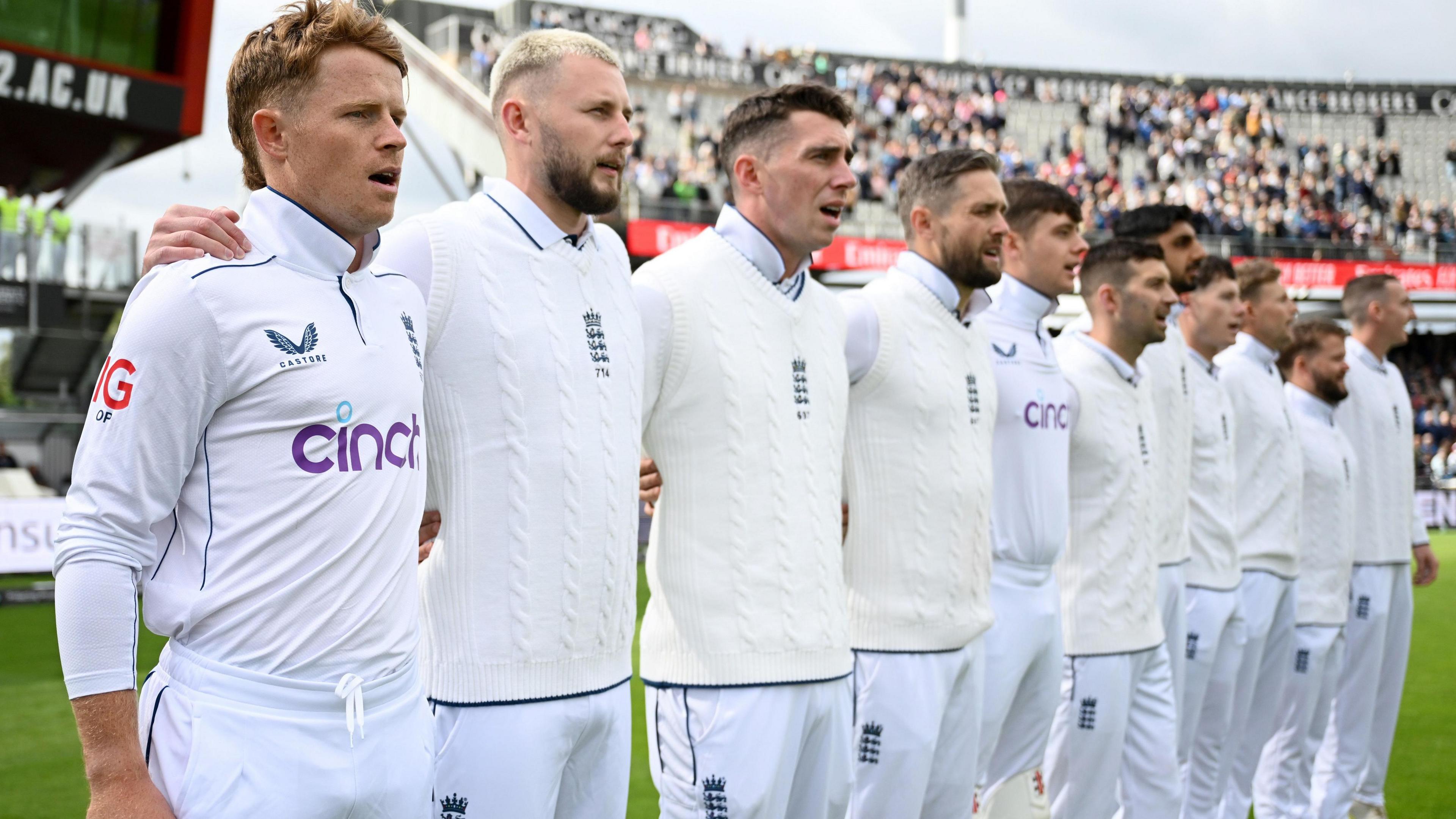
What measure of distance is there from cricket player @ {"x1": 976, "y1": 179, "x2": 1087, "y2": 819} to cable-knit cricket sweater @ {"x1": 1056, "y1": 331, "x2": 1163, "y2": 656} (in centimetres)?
17

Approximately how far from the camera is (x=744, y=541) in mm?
3463

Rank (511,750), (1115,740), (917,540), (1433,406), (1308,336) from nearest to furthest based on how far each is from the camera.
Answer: (511,750) → (917,540) → (1115,740) → (1308,336) → (1433,406)

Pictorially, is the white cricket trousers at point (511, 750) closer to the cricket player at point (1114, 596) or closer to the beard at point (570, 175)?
the beard at point (570, 175)

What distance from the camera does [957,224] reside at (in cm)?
462

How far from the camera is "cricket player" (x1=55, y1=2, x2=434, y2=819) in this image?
2137 millimetres

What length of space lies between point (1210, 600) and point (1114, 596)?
1052 mm

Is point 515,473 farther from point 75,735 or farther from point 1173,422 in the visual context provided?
point 75,735

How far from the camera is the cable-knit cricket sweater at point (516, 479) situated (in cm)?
285

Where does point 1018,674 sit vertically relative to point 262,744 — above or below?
below

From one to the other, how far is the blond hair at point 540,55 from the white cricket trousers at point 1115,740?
279 cm

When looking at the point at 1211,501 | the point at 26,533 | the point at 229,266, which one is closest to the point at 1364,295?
the point at 1211,501

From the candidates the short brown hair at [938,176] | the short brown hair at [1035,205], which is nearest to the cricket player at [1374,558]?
the short brown hair at [1035,205]

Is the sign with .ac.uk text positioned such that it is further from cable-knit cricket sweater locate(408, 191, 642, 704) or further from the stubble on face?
cable-knit cricket sweater locate(408, 191, 642, 704)

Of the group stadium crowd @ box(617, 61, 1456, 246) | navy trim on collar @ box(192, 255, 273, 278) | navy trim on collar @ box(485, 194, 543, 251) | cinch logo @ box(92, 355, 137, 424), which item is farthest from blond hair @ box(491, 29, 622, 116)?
stadium crowd @ box(617, 61, 1456, 246)
